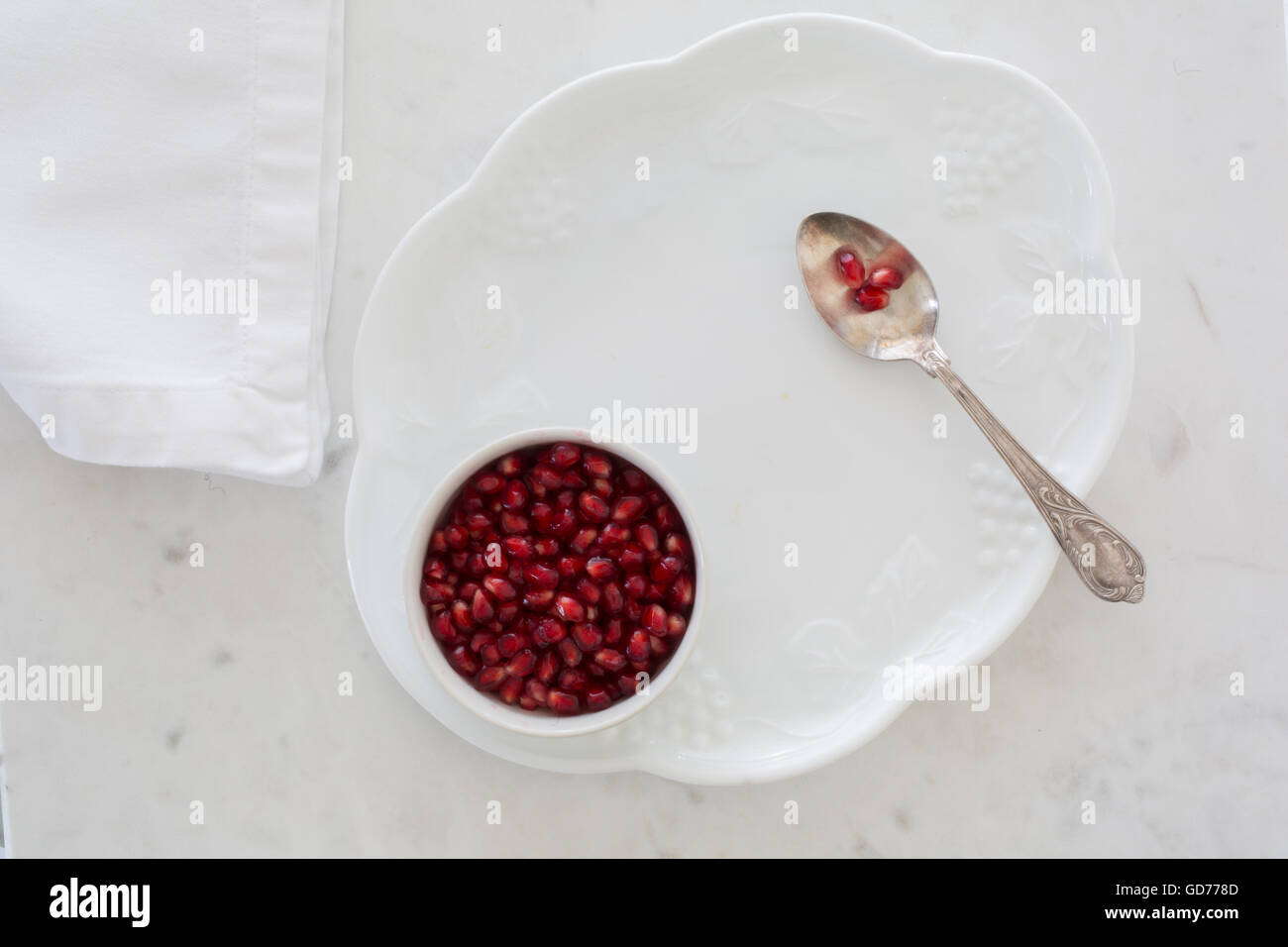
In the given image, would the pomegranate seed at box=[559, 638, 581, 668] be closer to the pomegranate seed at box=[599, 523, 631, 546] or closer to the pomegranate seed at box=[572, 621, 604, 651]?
the pomegranate seed at box=[572, 621, 604, 651]

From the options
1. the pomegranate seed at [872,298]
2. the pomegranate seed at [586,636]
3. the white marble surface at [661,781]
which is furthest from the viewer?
the white marble surface at [661,781]

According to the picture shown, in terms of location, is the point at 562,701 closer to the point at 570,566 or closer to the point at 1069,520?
the point at 570,566

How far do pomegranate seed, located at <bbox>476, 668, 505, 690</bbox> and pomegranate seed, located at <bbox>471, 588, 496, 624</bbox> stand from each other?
0.18ft

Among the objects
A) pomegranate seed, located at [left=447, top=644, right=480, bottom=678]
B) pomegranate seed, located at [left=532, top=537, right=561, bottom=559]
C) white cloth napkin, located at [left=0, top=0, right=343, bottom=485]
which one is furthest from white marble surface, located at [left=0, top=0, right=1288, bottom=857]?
pomegranate seed, located at [left=532, top=537, right=561, bottom=559]

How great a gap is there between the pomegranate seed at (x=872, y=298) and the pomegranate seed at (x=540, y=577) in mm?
479

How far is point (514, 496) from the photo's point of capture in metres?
0.98

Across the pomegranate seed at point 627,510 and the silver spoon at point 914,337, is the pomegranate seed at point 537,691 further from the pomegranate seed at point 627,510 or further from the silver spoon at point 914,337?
the silver spoon at point 914,337

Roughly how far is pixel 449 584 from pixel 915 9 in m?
0.93

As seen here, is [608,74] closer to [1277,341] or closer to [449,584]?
[449,584]

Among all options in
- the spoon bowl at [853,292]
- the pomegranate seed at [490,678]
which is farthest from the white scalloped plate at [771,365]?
the pomegranate seed at [490,678]

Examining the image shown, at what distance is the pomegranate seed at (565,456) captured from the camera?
0.99 metres

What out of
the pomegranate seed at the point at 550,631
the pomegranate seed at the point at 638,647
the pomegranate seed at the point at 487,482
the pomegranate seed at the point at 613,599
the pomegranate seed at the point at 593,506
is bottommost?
the pomegranate seed at the point at 638,647

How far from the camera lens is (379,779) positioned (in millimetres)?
1171

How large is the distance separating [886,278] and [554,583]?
A: 523 mm
